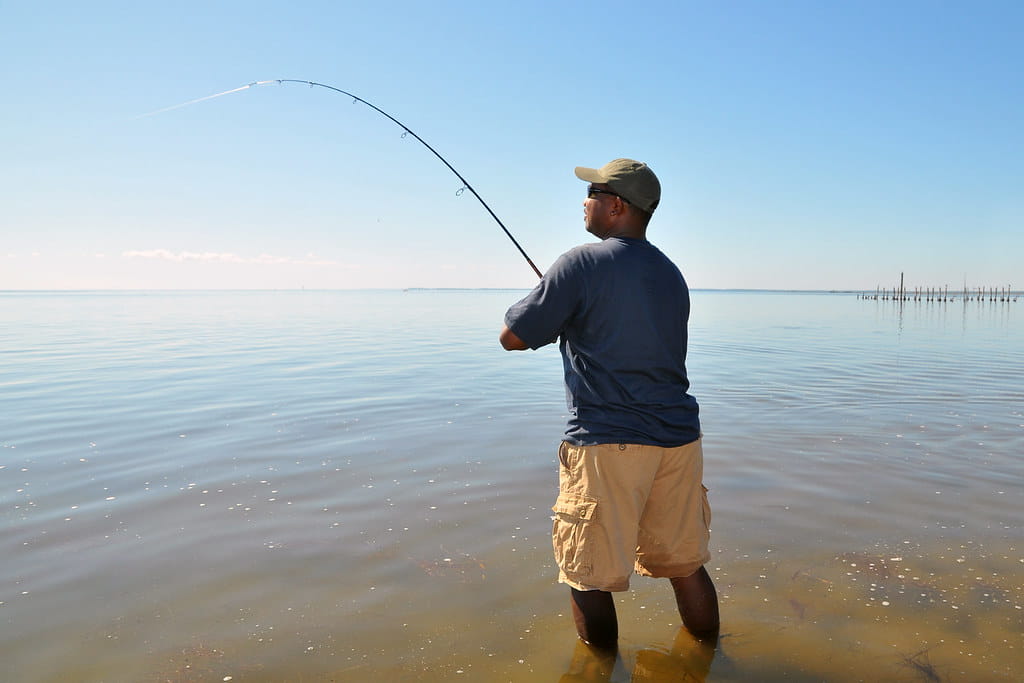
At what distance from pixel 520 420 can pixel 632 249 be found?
248 inches

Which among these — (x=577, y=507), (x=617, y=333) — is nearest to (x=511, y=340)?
(x=617, y=333)

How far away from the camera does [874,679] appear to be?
302cm

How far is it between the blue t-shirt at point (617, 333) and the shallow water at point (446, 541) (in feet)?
3.98

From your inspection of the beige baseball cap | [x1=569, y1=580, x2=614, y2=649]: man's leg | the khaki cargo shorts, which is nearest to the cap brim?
the beige baseball cap

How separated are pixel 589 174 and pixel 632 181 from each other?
208 millimetres

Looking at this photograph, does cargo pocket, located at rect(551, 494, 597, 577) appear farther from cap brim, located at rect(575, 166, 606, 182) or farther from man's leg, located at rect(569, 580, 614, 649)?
cap brim, located at rect(575, 166, 606, 182)

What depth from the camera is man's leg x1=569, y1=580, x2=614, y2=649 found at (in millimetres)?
3008

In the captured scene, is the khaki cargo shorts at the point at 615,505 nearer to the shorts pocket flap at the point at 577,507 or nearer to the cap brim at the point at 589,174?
the shorts pocket flap at the point at 577,507

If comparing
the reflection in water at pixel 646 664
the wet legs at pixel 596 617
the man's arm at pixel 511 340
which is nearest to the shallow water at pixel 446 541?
the reflection in water at pixel 646 664

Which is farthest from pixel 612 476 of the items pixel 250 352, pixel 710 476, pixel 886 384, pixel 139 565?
pixel 250 352

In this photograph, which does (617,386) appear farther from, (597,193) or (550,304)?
(597,193)

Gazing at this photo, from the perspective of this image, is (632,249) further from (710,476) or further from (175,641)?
(710,476)

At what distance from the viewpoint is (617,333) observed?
9.14 feet

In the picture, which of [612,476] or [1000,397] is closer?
[612,476]
